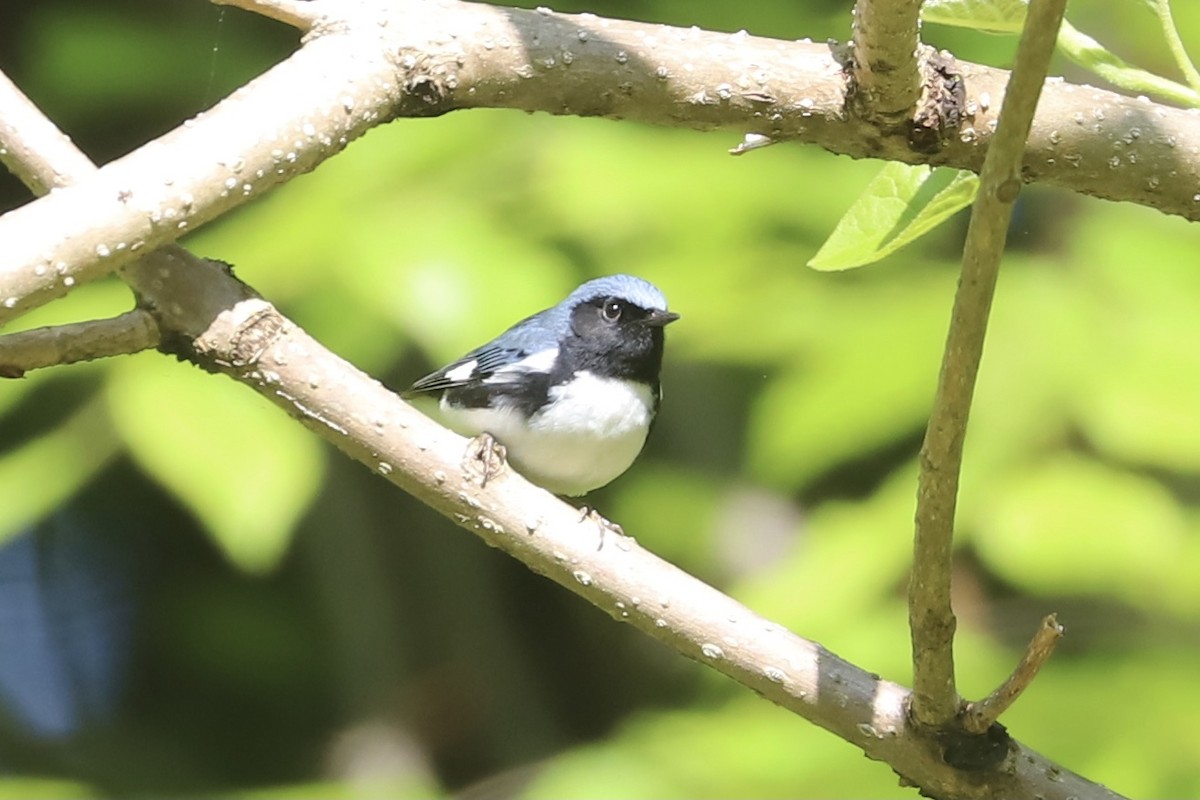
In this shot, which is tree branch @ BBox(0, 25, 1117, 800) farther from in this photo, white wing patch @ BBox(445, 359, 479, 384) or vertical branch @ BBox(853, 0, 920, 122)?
white wing patch @ BBox(445, 359, 479, 384)

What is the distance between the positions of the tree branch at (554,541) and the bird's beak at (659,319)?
78 cm

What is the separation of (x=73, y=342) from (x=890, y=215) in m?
0.68

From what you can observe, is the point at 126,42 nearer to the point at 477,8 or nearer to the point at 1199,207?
the point at 477,8

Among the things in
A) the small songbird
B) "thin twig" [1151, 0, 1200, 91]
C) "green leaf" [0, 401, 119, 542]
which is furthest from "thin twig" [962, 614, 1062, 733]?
"green leaf" [0, 401, 119, 542]

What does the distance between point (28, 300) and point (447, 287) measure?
2.06 ft

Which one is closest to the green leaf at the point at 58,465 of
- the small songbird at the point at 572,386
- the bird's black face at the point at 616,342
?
the small songbird at the point at 572,386

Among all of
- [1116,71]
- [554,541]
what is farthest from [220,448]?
[1116,71]

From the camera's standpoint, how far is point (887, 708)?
1121 mm

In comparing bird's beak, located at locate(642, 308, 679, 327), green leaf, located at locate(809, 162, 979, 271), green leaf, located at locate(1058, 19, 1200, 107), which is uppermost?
green leaf, located at locate(1058, 19, 1200, 107)

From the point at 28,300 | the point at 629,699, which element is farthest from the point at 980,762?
the point at 629,699

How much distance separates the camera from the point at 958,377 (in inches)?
32.8

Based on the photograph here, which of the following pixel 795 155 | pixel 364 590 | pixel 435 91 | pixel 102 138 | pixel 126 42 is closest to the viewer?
pixel 435 91

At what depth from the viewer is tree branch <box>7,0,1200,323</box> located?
1011 millimetres

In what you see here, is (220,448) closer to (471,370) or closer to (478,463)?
(478,463)
